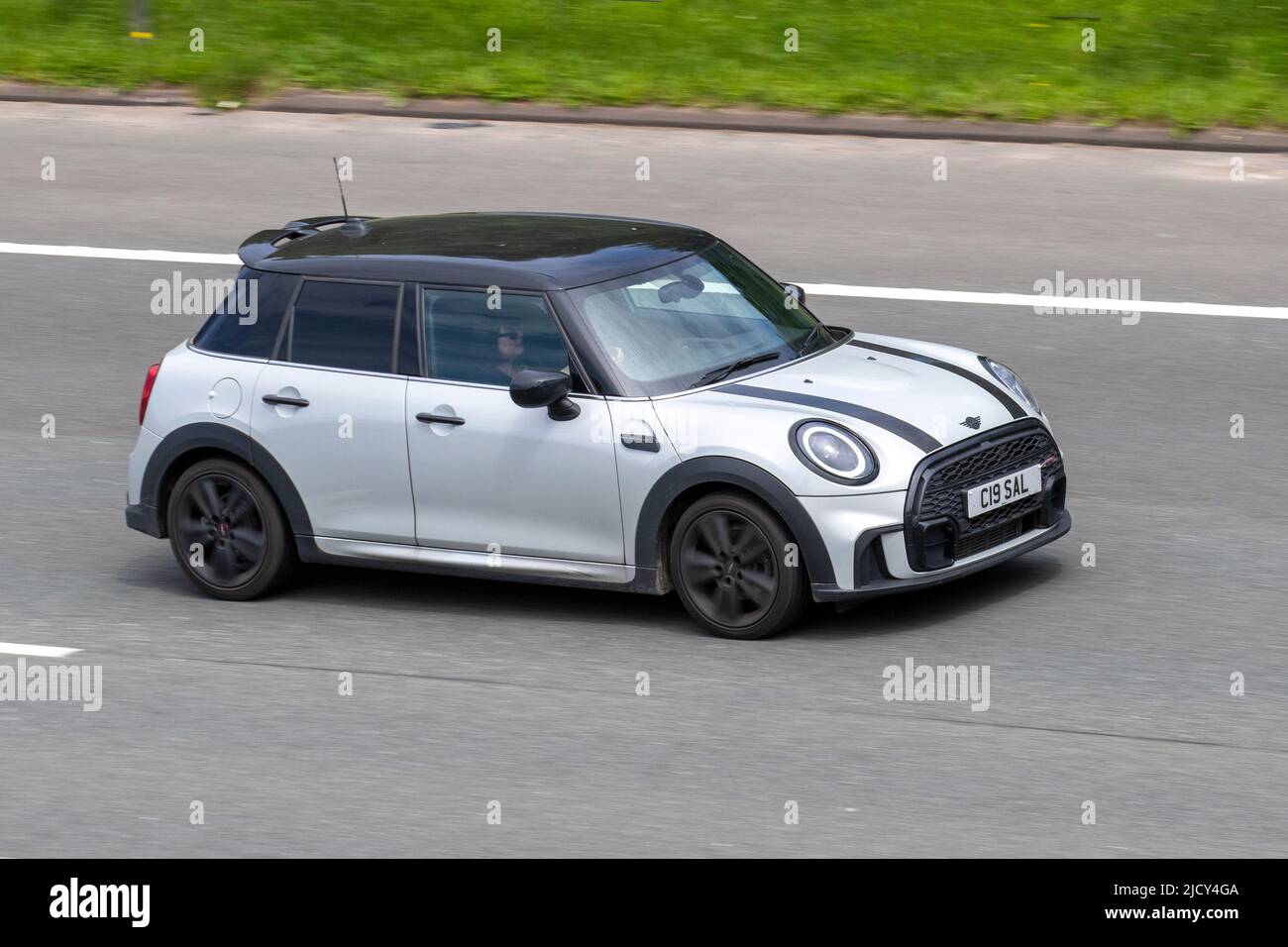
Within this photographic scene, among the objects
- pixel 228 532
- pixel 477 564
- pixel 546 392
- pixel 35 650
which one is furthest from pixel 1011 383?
pixel 35 650

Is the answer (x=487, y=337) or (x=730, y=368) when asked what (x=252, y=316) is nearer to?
(x=487, y=337)

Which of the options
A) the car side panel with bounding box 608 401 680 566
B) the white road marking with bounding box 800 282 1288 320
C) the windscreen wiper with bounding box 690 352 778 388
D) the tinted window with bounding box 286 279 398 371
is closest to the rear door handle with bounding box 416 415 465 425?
the tinted window with bounding box 286 279 398 371

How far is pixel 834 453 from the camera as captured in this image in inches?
303

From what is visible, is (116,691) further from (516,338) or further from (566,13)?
(566,13)

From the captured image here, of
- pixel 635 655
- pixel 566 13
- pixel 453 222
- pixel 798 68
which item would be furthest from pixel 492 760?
pixel 566 13

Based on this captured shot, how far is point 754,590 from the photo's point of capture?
780cm

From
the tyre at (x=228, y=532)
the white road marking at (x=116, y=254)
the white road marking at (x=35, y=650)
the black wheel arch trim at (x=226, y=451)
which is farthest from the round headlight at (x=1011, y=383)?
the white road marking at (x=116, y=254)

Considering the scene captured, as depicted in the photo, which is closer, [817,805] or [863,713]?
[817,805]

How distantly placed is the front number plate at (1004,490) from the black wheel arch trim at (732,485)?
67 centimetres

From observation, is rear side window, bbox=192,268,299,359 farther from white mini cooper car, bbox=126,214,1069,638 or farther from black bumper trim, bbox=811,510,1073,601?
black bumper trim, bbox=811,510,1073,601

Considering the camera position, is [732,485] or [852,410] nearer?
[732,485]

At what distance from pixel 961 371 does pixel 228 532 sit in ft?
10.6

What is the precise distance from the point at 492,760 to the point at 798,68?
11.4 m

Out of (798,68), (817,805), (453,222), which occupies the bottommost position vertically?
(817,805)
